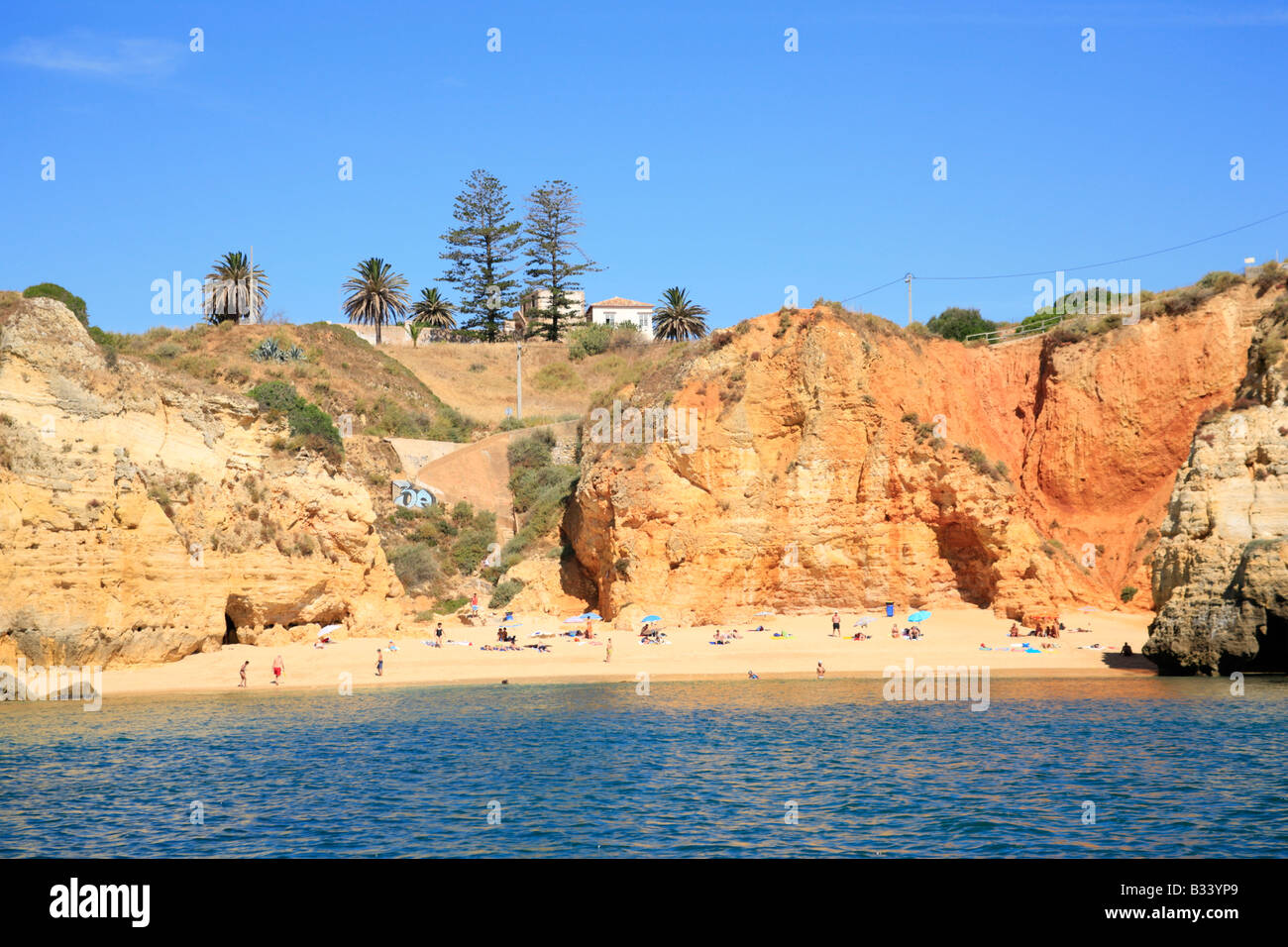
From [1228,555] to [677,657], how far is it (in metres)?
14.6

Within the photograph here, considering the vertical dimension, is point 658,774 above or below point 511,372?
below

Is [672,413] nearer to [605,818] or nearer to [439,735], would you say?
[439,735]

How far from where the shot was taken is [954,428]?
39094 millimetres

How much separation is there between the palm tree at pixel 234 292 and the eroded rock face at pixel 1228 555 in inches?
2076

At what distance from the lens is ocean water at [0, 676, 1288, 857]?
1394 cm

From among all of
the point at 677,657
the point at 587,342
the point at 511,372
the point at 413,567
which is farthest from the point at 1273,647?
the point at 587,342

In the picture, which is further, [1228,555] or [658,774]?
[1228,555]

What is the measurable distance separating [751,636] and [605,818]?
18.8m

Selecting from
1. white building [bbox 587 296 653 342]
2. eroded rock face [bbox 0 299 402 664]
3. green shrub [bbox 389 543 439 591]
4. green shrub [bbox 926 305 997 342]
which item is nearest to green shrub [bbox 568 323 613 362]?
white building [bbox 587 296 653 342]

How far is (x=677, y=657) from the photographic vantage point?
31.5 m

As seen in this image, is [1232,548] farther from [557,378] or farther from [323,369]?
[557,378]

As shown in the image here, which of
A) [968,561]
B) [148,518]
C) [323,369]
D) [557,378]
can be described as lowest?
[968,561]
